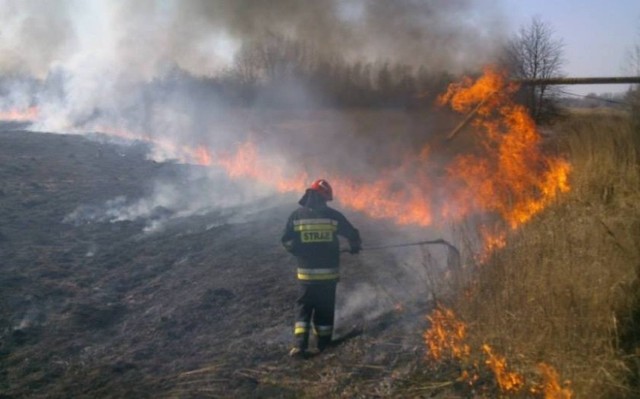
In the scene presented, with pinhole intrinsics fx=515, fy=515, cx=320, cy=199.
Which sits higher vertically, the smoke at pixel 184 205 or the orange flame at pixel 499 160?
the orange flame at pixel 499 160

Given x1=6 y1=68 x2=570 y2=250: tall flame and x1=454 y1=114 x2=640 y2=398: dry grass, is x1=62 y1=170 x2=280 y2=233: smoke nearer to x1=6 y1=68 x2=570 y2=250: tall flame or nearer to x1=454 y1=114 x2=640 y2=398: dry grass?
x1=6 y1=68 x2=570 y2=250: tall flame

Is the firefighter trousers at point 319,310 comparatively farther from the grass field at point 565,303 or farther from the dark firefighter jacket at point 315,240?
the grass field at point 565,303

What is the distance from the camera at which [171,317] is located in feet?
24.9

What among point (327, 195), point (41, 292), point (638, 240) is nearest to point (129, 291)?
point (41, 292)

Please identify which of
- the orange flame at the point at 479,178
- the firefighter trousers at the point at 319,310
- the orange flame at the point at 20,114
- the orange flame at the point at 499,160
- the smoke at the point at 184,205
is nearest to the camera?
the firefighter trousers at the point at 319,310

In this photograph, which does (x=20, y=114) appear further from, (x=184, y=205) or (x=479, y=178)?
(x=479, y=178)

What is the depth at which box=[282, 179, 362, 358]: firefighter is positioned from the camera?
641cm

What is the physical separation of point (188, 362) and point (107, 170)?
13217 mm

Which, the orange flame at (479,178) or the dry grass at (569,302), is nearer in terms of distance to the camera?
the dry grass at (569,302)

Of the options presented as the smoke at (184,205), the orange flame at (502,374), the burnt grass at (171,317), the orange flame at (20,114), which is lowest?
the burnt grass at (171,317)

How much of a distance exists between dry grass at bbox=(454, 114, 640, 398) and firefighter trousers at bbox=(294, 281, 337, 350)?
164cm

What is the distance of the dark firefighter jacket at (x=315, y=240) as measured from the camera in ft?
21.4

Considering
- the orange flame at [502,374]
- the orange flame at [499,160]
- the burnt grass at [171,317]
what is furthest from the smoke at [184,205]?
the orange flame at [502,374]

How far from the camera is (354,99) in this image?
1780cm
